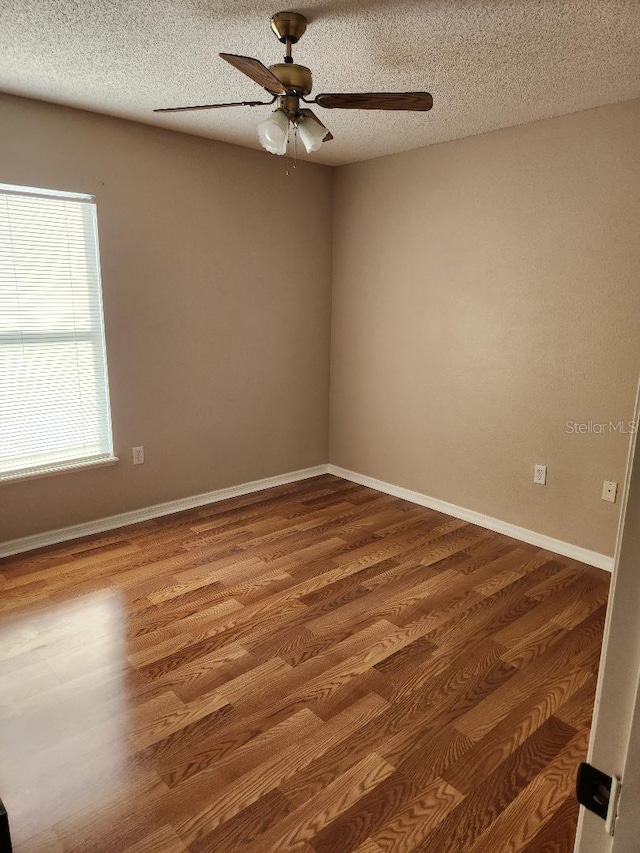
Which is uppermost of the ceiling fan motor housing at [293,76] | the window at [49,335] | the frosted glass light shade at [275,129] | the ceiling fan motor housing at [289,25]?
the ceiling fan motor housing at [289,25]

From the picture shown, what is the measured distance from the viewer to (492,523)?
11.7ft

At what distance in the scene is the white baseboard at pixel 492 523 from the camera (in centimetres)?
310

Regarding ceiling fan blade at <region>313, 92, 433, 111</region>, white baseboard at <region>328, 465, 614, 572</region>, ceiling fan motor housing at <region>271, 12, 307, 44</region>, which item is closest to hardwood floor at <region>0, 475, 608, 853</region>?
white baseboard at <region>328, 465, 614, 572</region>

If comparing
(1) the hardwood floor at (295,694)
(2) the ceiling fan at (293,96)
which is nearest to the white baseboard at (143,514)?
(1) the hardwood floor at (295,694)

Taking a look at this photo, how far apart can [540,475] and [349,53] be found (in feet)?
7.93

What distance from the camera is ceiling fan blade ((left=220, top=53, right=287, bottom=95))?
1689mm

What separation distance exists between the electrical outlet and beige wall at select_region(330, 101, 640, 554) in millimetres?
36

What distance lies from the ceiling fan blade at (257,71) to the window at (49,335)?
164 cm

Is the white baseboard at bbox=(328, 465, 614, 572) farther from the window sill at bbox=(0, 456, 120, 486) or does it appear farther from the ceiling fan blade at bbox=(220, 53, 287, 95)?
the ceiling fan blade at bbox=(220, 53, 287, 95)

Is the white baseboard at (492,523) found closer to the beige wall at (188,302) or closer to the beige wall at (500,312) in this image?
the beige wall at (500,312)

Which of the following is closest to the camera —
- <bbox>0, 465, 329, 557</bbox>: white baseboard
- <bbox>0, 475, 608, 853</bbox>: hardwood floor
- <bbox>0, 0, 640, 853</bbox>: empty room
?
<bbox>0, 475, 608, 853</bbox>: hardwood floor

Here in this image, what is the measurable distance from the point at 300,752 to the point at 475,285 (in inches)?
109

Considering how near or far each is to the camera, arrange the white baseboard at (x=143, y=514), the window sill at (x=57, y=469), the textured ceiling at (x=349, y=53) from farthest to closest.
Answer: the white baseboard at (x=143, y=514) → the window sill at (x=57, y=469) → the textured ceiling at (x=349, y=53)

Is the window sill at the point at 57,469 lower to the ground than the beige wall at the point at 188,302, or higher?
lower
